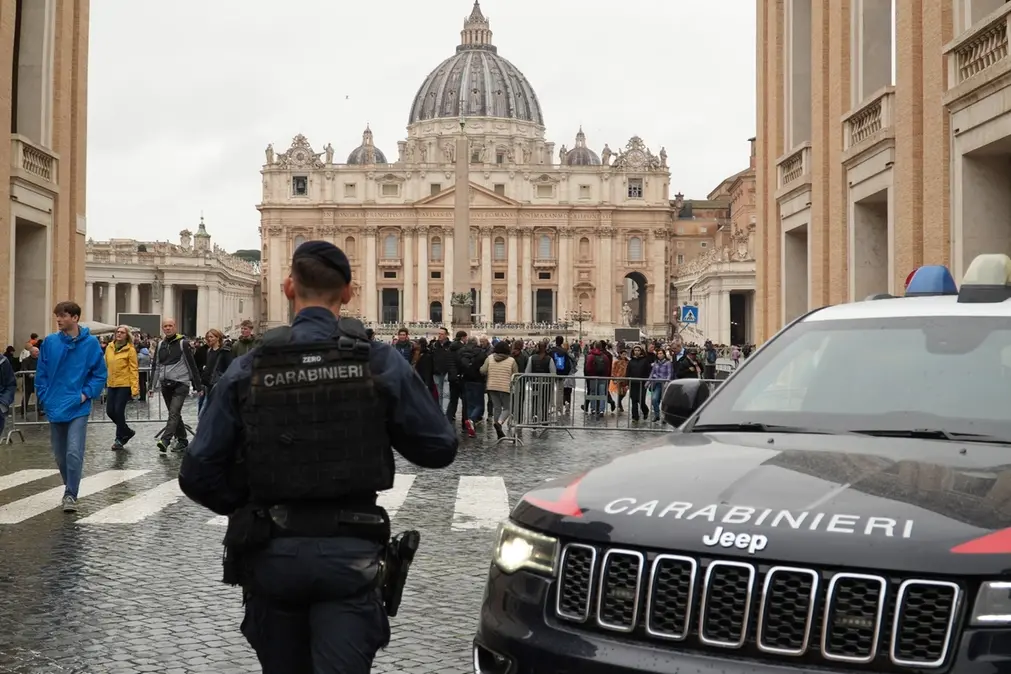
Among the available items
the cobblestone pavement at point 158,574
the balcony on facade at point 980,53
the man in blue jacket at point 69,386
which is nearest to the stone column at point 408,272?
the balcony on facade at point 980,53

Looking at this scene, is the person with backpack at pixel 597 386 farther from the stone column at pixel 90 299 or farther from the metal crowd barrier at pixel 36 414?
the stone column at pixel 90 299

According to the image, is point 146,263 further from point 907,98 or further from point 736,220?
point 907,98

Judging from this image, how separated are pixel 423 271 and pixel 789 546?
4443 inches

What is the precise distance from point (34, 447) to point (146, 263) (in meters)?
77.4

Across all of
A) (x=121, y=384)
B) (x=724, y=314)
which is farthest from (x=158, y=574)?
(x=724, y=314)

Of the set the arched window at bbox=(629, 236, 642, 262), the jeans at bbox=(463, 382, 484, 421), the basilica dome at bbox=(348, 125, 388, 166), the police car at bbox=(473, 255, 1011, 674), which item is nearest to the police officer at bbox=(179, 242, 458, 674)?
the police car at bbox=(473, 255, 1011, 674)

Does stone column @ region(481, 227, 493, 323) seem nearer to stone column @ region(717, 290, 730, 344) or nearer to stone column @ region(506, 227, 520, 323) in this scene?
stone column @ region(506, 227, 520, 323)

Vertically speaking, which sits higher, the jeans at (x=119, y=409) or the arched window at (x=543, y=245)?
the arched window at (x=543, y=245)

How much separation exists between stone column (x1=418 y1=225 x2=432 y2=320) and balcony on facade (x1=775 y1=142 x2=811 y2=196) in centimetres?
9444

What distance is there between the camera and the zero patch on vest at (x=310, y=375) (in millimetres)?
3461

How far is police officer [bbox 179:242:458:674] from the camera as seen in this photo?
3.37 metres

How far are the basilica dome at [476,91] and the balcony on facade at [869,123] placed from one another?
391 ft

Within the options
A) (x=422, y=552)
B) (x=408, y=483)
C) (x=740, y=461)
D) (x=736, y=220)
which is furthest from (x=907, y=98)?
(x=736, y=220)

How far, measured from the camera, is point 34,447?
15312mm
